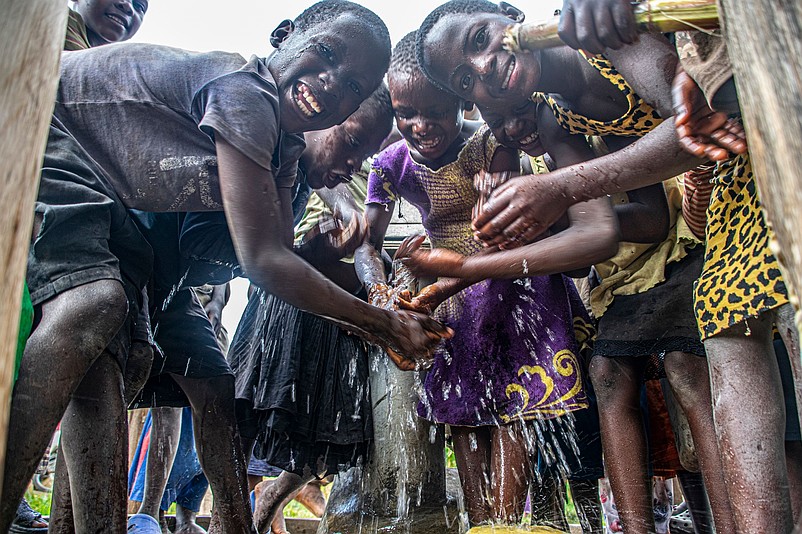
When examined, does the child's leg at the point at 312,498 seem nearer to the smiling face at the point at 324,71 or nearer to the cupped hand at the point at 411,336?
the cupped hand at the point at 411,336

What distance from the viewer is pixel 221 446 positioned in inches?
113

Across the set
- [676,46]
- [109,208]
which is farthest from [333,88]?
[676,46]

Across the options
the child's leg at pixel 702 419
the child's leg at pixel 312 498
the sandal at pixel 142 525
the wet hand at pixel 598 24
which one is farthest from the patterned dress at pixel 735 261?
the child's leg at pixel 312 498

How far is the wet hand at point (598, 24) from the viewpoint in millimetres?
1934

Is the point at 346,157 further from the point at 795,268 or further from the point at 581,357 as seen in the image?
the point at 795,268

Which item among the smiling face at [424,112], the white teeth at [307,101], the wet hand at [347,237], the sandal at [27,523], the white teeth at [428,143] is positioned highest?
the smiling face at [424,112]

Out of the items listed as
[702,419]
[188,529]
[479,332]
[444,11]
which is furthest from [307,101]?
[188,529]

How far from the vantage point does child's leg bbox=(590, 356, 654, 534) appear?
101 inches

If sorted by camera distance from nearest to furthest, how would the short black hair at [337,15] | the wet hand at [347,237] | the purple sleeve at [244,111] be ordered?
the purple sleeve at [244,111] < the short black hair at [337,15] < the wet hand at [347,237]

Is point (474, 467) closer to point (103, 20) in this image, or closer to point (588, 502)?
point (588, 502)

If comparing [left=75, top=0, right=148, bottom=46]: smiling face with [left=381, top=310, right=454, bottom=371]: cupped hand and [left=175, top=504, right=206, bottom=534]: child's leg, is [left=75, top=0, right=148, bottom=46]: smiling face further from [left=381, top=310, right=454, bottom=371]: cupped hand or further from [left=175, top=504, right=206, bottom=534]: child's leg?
[left=175, top=504, right=206, bottom=534]: child's leg

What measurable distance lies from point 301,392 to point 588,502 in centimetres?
168

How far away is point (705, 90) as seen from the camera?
184cm

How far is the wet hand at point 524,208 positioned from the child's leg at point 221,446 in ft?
4.56
